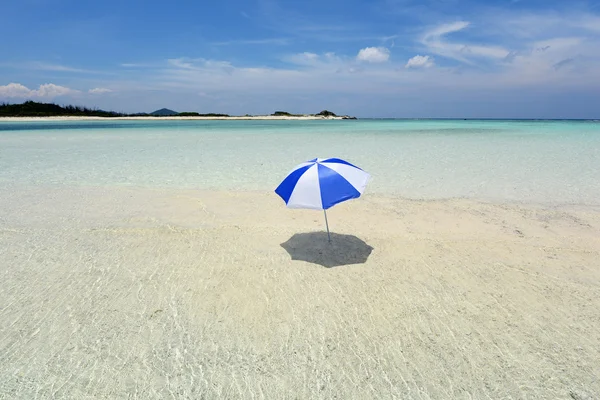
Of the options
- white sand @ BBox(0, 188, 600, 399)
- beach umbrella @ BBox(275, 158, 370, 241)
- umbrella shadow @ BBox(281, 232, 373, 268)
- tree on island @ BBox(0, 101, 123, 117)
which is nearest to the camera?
white sand @ BBox(0, 188, 600, 399)

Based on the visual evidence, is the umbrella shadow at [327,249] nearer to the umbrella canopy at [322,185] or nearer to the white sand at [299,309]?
the white sand at [299,309]

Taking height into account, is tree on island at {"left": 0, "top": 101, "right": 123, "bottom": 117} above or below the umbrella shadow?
above

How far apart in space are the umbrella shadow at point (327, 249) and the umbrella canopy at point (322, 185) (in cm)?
104

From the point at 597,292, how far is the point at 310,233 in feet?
13.5

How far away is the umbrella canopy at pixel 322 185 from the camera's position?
4742mm

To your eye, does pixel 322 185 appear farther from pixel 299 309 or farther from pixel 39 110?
pixel 39 110

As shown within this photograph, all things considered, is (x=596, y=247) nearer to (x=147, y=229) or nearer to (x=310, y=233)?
(x=310, y=233)

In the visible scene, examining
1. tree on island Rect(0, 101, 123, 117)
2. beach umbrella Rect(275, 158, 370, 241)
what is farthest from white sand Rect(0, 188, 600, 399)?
tree on island Rect(0, 101, 123, 117)

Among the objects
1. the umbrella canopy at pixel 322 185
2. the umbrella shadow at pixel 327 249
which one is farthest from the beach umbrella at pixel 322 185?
the umbrella shadow at pixel 327 249

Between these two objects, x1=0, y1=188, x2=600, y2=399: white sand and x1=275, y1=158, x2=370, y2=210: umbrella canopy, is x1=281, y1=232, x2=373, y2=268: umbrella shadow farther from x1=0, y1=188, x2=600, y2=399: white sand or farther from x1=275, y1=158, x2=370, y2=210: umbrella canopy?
x1=275, y1=158, x2=370, y2=210: umbrella canopy

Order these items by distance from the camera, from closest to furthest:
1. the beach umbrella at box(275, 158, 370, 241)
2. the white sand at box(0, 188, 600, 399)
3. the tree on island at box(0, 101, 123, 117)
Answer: the white sand at box(0, 188, 600, 399) → the beach umbrella at box(275, 158, 370, 241) → the tree on island at box(0, 101, 123, 117)

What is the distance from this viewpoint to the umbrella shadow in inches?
210

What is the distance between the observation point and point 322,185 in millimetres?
4820

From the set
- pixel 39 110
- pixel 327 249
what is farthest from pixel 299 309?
pixel 39 110
